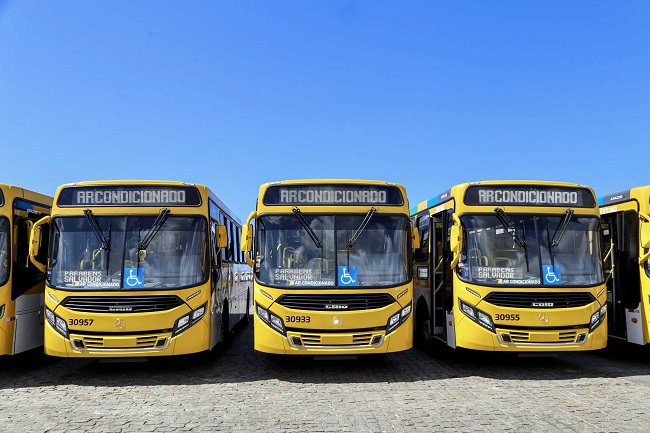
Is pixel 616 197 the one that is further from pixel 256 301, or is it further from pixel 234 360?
pixel 234 360

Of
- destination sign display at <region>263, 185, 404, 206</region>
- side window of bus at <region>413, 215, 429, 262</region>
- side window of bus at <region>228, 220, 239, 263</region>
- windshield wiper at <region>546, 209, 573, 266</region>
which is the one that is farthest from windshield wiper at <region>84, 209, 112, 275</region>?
windshield wiper at <region>546, 209, 573, 266</region>

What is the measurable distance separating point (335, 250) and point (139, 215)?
3391 mm

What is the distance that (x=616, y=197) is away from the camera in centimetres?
1187

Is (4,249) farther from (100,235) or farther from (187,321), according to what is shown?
(187,321)

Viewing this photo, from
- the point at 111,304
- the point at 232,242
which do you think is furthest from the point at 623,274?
the point at 111,304

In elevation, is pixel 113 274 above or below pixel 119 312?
above

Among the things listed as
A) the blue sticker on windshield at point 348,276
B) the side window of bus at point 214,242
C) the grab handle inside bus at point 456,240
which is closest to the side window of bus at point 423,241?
the grab handle inside bus at point 456,240

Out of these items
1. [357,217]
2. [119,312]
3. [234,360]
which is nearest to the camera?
[119,312]

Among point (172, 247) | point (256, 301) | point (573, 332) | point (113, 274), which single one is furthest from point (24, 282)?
point (573, 332)

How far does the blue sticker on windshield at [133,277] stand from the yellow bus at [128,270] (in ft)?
0.05

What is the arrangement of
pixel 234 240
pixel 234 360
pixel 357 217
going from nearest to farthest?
pixel 357 217 < pixel 234 360 < pixel 234 240

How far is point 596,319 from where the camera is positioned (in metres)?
Answer: 9.87

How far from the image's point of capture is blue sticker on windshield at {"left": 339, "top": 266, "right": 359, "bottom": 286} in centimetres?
962

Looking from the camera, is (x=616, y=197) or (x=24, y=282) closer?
(x=24, y=282)
